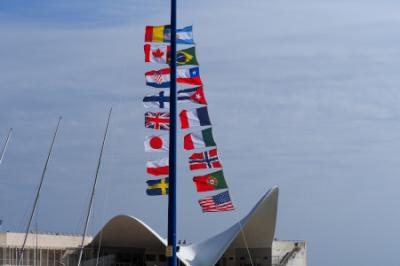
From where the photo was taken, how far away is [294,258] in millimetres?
65438

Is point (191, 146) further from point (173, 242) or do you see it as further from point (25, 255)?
point (25, 255)

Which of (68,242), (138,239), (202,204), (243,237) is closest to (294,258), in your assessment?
(243,237)

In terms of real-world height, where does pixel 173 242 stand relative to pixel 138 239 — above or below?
below

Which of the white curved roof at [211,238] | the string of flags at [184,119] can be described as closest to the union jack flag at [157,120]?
the string of flags at [184,119]

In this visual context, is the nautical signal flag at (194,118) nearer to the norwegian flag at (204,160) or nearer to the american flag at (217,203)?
the norwegian flag at (204,160)

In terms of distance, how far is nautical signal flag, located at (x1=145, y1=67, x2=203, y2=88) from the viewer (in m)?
35.8

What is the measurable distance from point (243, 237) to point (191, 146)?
91.5 ft

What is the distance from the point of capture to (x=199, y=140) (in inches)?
1421

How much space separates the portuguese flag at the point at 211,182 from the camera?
36000 millimetres

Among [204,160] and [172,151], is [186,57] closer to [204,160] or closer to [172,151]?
[172,151]

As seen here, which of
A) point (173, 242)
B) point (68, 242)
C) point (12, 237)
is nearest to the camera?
point (173, 242)

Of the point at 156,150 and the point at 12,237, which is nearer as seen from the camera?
the point at 156,150

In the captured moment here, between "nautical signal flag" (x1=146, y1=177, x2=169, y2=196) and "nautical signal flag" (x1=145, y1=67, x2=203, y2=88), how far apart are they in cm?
→ 353

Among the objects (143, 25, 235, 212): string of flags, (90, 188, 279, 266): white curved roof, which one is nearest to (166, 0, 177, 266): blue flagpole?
(143, 25, 235, 212): string of flags
